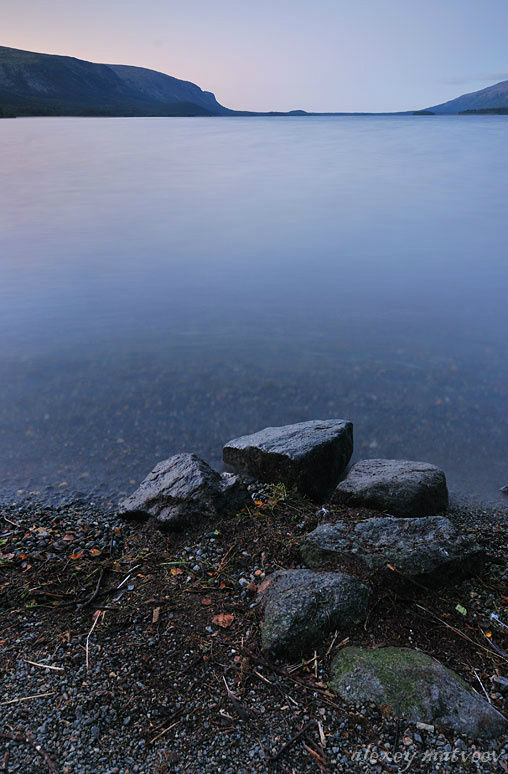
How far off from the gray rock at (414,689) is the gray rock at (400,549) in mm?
628

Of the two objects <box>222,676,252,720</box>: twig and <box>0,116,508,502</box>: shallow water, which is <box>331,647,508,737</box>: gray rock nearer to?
<box>222,676,252,720</box>: twig

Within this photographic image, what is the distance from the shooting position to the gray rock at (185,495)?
464cm

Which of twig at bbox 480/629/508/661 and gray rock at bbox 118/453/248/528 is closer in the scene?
twig at bbox 480/629/508/661

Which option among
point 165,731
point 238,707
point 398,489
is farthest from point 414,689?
point 398,489

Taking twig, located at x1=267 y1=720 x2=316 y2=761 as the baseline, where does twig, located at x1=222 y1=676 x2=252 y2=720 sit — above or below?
below

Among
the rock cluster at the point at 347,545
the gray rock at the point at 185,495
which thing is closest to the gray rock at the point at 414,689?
the rock cluster at the point at 347,545

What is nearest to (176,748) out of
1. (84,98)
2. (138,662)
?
(138,662)

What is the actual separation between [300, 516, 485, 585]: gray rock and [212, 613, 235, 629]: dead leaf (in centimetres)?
69

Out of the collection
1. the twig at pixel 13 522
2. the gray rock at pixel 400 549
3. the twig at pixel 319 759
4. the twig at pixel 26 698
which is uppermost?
the gray rock at pixel 400 549

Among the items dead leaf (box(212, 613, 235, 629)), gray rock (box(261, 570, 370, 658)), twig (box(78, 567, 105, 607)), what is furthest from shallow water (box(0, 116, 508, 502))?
gray rock (box(261, 570, 370, 658))

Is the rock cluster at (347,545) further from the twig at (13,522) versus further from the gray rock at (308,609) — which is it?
the twig at (13,522)

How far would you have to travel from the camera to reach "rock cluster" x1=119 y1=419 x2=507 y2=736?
9.45 ft

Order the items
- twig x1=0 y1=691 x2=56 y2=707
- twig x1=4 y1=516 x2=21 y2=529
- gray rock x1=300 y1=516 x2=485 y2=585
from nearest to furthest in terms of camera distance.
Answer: twig x1=0 y1=691 x2=56 y2=707 < gray rock x1=300 y1=516 x2=485 y2=585 < twig x1=4 y1=516 x2=21 y2=529

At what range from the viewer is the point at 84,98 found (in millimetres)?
194000
